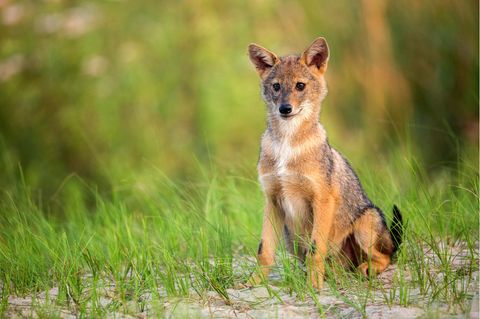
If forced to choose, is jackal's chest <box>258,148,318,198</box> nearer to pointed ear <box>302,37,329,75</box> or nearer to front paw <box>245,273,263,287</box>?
front paw <box>245,273,263,287</box>

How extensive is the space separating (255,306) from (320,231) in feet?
2.96

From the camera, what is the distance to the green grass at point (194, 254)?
203 inches

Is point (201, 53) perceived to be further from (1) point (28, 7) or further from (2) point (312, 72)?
(2) point (312, 72)

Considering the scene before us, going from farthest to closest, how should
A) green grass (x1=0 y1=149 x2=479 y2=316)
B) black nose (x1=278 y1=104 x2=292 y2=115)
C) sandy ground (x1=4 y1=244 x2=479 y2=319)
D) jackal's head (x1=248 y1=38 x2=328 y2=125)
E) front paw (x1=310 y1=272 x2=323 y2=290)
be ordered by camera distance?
jackal's head (x1=248 y1=38 x2=328 y2=125) < black nose (x1=278 y1=104 x2=292 y2=115) < front paw (x1=310 y1=272 x2=323 y2=290) < green grass (x1=0 y1=149 x2=479 y2=316) < sandy ground (x1=4 y1=244 x2=479 y2=319)

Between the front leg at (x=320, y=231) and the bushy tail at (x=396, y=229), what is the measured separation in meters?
0.47

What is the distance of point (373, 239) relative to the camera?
5926 millimetres

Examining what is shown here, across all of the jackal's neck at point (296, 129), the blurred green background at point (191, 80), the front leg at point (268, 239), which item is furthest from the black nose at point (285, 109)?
the blurred green background at point (191, 80)

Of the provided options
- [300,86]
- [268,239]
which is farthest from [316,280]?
[300,86]

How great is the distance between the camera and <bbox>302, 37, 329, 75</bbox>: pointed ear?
6148 millimetres

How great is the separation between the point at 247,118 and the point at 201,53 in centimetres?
136

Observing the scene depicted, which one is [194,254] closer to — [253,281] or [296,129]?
[253,281]

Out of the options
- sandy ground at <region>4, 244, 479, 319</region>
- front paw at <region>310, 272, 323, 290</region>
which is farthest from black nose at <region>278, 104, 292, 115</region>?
sandy ground at <region>4, 244, 479, 319</region>

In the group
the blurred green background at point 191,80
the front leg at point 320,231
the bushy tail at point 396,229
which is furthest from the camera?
the blurred green background at point 191,80

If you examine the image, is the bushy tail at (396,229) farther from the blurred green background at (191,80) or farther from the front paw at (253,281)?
the blurred green background at (191,80)
